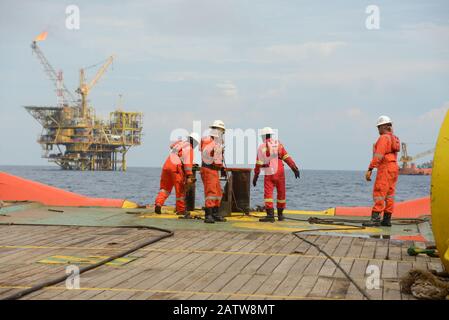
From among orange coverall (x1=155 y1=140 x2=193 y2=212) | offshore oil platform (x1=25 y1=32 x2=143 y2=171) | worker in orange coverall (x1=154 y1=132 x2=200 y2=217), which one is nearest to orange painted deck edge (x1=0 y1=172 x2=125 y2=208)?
worker in orange coverall (x1=154 y1=132 x2=200 y2=217)

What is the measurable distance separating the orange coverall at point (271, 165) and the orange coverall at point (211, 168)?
2.57 ft

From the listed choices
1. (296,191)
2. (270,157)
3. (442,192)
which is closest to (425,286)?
(442,192)

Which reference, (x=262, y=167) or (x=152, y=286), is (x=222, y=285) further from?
(x=262, y=167)

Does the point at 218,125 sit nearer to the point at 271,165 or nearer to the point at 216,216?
the point at 271,165

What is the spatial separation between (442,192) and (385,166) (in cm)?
538

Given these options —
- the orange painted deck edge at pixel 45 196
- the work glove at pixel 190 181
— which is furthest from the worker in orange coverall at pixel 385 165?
the orange painted deck edge at pixel 45 196

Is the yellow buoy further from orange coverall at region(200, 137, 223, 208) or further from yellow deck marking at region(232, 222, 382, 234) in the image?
orange coverall at region(200, 137, 223, 208)

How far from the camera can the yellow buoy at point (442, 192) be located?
→ 599 cm

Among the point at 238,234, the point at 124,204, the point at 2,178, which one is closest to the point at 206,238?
the point at 238,234

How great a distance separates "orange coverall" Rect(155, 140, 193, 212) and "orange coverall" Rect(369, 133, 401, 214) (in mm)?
3466

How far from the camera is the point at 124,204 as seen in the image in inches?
574

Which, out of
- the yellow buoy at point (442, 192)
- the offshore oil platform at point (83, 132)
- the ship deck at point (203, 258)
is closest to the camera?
the yellow buoy at point (442, 192)

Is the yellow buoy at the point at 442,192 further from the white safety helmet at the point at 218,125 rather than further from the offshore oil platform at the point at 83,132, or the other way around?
the offshore oil platform at the point at 83,132

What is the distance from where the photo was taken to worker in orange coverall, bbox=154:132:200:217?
12445 millimetres
